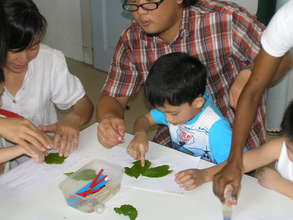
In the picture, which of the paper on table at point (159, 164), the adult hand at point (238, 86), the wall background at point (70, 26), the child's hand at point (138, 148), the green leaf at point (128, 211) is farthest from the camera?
the wall background at point (70, 26)

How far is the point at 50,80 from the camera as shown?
1.64 m

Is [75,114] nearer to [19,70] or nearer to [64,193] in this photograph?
[19,70]

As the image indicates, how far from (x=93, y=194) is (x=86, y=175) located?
0.10 meters

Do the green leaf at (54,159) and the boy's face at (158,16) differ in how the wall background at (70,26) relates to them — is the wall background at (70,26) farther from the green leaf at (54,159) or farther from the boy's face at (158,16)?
the green leaf at (54,159)

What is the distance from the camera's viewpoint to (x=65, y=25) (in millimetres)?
3943

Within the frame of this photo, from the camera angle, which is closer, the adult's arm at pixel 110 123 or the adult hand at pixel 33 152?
the adult hand at pixel 33 152

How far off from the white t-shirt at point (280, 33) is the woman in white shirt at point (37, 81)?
70 cm

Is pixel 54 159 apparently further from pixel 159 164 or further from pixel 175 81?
pixel 175 81

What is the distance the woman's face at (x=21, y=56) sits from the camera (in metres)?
1.41

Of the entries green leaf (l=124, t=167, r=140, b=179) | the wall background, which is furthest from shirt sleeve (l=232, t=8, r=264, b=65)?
the wall background

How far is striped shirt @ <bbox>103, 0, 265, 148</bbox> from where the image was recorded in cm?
153

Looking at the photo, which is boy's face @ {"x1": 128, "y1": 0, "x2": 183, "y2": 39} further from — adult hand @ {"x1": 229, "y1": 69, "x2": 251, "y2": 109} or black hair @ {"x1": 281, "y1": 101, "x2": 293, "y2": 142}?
black hair @ {"x1": 281, "y1": 101, "x2": 293, "y2": 142}

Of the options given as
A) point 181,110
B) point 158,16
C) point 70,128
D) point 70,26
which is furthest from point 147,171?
point 70,26

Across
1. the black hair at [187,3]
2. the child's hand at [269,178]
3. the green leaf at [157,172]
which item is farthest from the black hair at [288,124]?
the black hair at [187,3]
